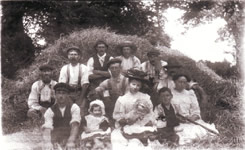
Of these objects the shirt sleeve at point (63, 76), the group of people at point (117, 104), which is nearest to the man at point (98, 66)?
the group of people at point (117, 104)

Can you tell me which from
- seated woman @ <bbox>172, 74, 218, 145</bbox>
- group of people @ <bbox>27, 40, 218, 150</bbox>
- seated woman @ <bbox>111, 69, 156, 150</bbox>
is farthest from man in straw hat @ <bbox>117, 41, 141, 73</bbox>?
seated woman @ <bbox>172, 74, 218, 145</bbox>

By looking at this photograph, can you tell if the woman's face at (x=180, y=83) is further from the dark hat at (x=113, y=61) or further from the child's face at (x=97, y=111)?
the child's face at (x=97, y=111)

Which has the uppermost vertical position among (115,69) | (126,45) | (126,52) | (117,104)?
(126,45)

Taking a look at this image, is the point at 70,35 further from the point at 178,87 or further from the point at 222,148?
the point at 222,148

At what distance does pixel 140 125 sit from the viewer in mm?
3488

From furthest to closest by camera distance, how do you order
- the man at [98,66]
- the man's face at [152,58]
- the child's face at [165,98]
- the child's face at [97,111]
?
the man's face at [152,58] → the man at [98,66] → the child's face at [165,98] → the child's face at [97,111]

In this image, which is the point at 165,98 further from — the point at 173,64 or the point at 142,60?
the point at 142,60

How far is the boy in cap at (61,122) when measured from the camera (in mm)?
3428

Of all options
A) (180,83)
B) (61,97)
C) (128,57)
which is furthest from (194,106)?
(61,97)

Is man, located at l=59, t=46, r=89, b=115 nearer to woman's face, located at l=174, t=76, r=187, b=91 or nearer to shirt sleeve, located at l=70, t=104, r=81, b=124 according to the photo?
shirt sleeve, located at l=70, t=104, r=81, b=124

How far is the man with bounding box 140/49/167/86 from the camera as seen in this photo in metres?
4.16

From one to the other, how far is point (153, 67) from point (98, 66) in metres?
0.82

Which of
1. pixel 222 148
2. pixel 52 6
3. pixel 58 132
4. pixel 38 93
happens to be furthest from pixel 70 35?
pixel 222 148

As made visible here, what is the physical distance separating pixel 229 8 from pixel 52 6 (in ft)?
9.86
